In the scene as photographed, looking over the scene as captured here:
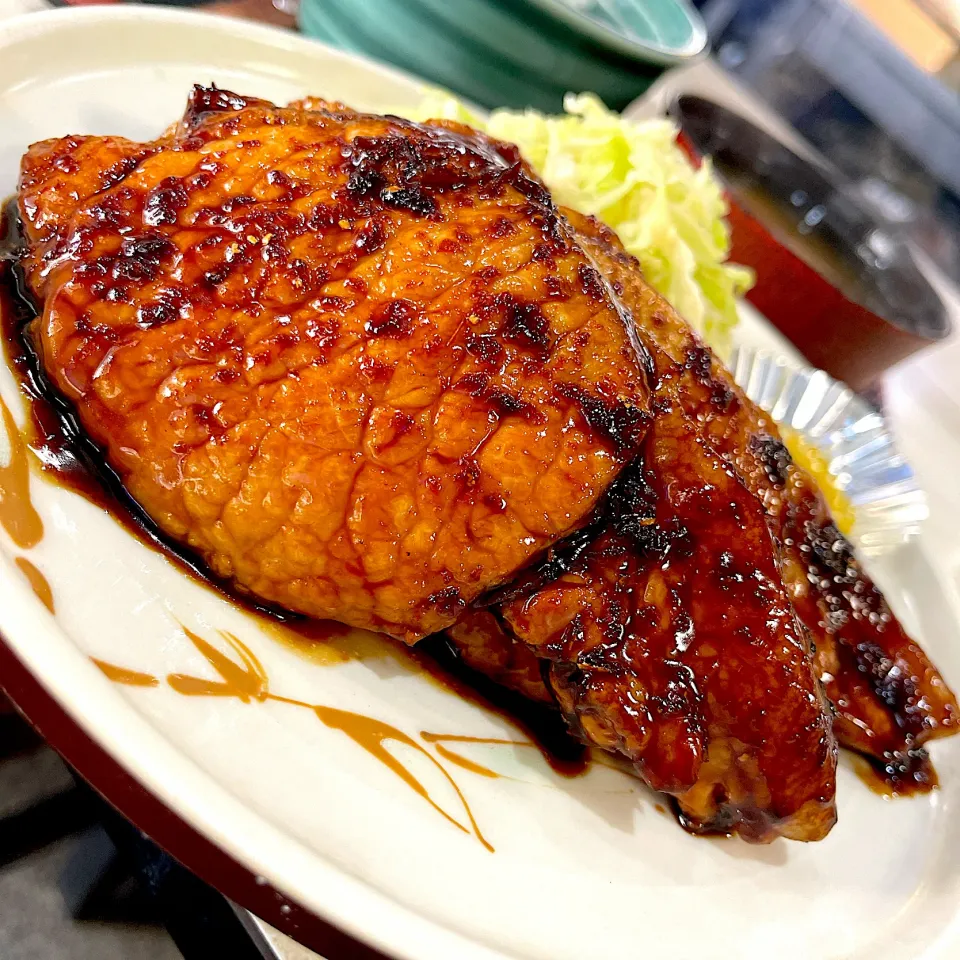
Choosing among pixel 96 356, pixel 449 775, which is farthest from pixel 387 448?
pixel 449 775

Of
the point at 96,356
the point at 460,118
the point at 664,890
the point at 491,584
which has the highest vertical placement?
the point at 460,118

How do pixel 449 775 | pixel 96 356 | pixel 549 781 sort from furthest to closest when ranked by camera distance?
pixel 549 781 < pixel 449 775 < pixel 96 356

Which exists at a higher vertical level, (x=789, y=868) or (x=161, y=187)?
(x=161, y=187)

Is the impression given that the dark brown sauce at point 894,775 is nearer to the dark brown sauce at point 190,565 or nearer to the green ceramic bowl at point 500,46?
the dark brown sauce at point 190,565

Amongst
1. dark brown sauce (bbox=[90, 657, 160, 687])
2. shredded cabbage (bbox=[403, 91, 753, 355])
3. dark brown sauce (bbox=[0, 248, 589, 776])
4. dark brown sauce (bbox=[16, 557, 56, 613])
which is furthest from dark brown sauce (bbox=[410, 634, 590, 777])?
shredded cabbage (bbox=[403, 91, 753, 355])

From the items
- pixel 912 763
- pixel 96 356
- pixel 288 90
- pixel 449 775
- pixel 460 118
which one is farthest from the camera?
pixel 460 118

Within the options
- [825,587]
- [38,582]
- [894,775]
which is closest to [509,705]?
[825,587]

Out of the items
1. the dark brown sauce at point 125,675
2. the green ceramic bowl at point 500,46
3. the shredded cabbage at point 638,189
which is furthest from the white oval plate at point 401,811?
the green ceramic bowl at point 500,46

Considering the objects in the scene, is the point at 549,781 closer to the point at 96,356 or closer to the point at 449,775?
the point at 449,775

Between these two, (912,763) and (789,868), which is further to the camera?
(912,763)
